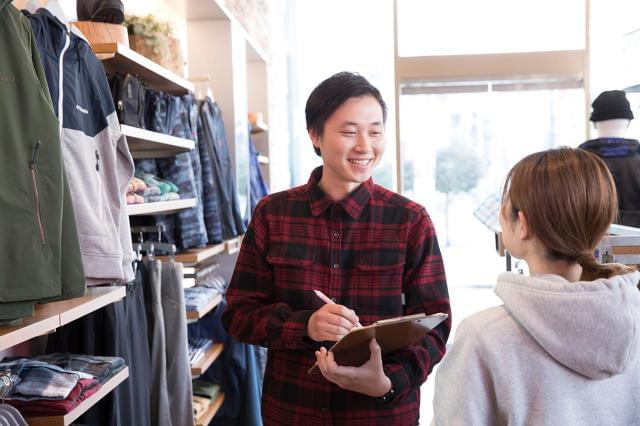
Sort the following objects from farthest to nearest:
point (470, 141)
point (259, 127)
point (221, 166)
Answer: point (470, 141)
point (259, 127)
point (221, 166)

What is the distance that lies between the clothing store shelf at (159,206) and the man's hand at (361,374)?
978mm

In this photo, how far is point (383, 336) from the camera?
4.66ft

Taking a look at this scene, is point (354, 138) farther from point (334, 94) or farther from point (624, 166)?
point (624, 166)

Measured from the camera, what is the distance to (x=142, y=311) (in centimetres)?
225

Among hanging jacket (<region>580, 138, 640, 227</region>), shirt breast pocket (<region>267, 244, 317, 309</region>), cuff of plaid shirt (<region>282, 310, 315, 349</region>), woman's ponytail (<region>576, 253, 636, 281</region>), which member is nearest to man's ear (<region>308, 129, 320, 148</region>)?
shirt breast pocket (<region>267, 244, 317, 309</region>)

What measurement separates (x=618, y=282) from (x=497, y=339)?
0.73 ft

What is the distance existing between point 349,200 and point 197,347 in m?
1.64

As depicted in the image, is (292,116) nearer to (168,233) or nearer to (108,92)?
(168,233)

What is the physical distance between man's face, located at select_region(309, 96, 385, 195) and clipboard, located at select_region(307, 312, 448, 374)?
1.45 ft

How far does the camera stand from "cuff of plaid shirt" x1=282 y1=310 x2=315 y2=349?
62.0 inches

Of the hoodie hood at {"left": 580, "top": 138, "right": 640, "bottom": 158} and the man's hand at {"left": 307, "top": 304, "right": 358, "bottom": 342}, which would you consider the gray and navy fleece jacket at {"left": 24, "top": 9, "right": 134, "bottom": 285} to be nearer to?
the man's hand at {"left": 307, "top": 304, "right": 358, "bottom": 342}

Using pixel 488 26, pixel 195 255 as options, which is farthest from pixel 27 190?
pixel 488 26

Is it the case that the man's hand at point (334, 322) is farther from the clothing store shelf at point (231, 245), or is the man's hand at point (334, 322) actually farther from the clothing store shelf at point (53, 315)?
the clothing store shelf at point (231, 245)

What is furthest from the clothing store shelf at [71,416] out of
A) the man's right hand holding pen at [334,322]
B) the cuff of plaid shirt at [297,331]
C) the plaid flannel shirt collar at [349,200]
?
the plaid flannel shirt collar at [349,200]
